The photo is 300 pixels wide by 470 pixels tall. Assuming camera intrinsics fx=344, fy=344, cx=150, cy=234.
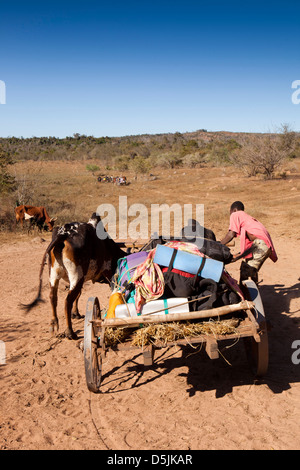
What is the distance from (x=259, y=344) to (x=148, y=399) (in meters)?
1.36

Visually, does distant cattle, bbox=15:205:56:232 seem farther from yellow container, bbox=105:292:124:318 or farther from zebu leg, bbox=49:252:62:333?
yellow container, bbox=105:292:124:318

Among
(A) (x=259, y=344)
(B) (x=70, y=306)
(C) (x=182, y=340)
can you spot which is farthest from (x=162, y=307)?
(B) (x=70, y=306)

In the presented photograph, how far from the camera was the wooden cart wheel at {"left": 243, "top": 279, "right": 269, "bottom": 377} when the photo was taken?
11.5 ft

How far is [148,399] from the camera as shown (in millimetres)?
3801

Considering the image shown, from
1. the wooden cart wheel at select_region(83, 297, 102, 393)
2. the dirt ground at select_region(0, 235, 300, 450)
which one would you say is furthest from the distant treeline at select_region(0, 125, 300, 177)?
the wooden cart wheel at select_region(83, 297, 102, 393)

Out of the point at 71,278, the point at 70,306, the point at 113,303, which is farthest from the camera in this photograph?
the point at 71,278

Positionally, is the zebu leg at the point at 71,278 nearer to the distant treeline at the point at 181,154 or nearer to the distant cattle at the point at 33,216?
the distant cattle at the point at 33,216

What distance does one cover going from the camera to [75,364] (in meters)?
4.58

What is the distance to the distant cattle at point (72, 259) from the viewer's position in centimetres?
510

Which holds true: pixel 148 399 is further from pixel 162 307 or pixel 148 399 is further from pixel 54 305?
pixel 54 305

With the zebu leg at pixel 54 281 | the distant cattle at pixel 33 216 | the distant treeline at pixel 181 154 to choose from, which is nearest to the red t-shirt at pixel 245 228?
the zebu leg at pixel 54 281

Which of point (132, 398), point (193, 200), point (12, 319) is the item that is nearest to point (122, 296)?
point (132, 398)
